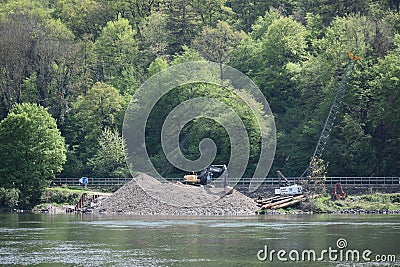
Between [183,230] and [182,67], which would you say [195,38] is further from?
[183,230]

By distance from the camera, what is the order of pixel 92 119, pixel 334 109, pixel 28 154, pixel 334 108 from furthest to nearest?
pixel 92 119, pixel 334 108, pixel 334 109, pixel 28 154

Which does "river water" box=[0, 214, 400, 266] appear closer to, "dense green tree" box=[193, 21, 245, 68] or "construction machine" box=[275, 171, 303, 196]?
"construction machine" box=[275, 171, 303, 196]

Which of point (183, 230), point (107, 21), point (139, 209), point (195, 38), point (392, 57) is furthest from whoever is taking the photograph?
→ point (107, 21)

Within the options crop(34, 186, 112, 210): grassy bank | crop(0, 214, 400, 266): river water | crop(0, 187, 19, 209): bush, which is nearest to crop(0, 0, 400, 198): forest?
crop(34, 186, 112, 210): grassy bank

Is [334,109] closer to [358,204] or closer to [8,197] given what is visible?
[358,204]

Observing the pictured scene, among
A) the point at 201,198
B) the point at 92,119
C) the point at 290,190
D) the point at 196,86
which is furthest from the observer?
the point at 196,86

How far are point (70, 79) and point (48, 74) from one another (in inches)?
133

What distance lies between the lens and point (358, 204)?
74438mm

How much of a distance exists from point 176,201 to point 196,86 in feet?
93.2

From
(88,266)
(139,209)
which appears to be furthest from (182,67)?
(88,266)

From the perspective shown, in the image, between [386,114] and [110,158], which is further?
[110,158]

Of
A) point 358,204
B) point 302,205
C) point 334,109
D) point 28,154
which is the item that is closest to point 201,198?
point 302,205

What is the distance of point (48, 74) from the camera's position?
10175 centimetres

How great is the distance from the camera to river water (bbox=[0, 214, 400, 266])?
40.5 metres
